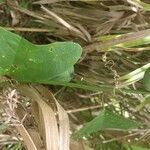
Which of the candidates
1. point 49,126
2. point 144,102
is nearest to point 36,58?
point 49,126

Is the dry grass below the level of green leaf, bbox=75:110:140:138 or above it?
above

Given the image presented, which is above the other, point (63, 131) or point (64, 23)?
point (64, 23)

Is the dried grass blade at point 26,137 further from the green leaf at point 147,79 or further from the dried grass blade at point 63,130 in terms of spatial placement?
the green leaf at point 147,79

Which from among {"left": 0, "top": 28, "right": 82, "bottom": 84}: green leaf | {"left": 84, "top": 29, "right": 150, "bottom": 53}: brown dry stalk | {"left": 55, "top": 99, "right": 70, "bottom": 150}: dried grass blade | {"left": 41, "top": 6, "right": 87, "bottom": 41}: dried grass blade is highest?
{"left": 41, "top": 6, "right": 87, "bottom": 41}: dried grass blade

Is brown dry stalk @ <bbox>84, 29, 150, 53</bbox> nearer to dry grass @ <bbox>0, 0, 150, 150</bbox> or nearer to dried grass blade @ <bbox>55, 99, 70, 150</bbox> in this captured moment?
dry grass @ <bbox>0, 0, 150, 150</bbox>

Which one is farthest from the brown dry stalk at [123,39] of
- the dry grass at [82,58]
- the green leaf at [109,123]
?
the green leaf at [109,123]

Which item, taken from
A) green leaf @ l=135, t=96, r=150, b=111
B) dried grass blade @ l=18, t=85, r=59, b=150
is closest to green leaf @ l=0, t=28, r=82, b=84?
dried grass blade @ l=18, t=85, r=59, b=150

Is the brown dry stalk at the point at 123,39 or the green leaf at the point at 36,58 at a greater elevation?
the brown dry stalk at the point at 123,39

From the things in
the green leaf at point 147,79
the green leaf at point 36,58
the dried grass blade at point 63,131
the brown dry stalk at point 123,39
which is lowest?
the dried grass blade at point 63,131

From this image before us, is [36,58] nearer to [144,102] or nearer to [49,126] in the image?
[49,126]
